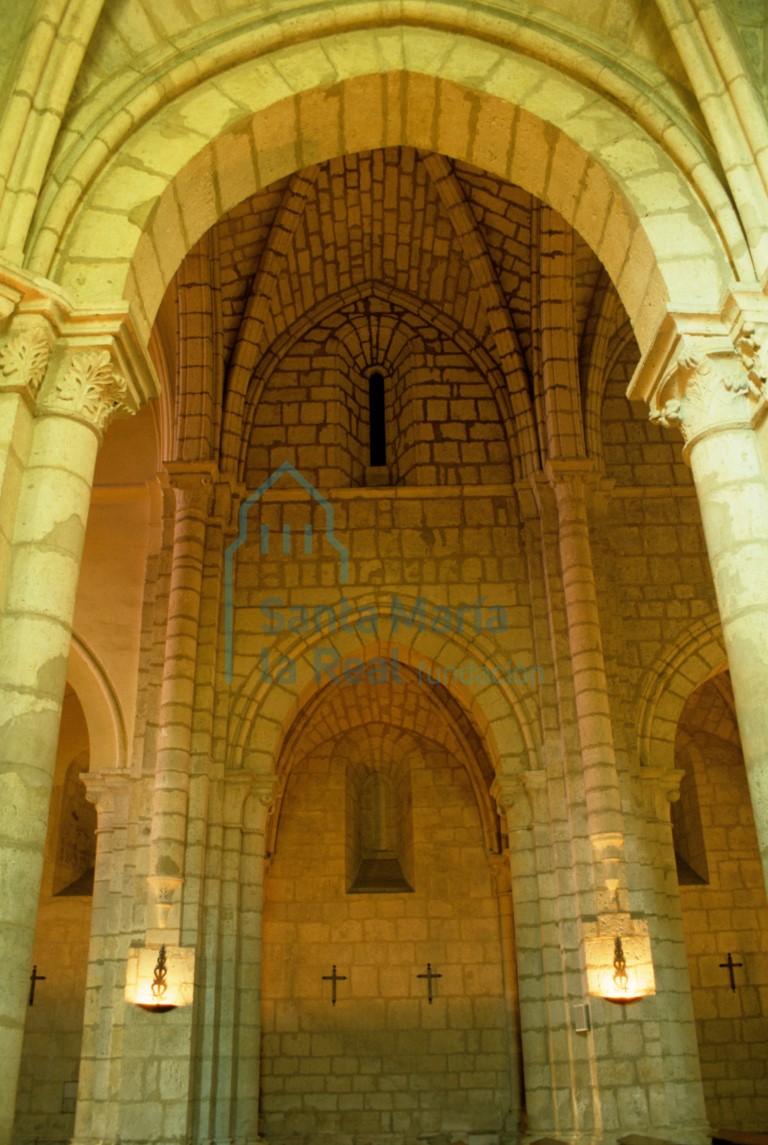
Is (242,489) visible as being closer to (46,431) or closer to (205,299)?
(205,299)

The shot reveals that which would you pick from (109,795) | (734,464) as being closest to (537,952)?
(109,795)

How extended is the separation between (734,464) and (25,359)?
2.94 metres

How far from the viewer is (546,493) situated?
30.6 feet

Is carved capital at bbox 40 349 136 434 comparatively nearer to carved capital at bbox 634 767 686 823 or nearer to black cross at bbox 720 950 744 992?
carved capital at bbox 634 767 686 823

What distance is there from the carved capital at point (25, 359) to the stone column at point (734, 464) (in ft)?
8.75

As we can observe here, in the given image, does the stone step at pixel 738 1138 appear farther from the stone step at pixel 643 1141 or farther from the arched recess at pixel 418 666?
the arched recess at pixel 418 666

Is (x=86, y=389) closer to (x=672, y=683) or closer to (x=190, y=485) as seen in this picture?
(x=190, y=485)

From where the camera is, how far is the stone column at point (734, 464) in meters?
3.96

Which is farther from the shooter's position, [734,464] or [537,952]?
[537,952]

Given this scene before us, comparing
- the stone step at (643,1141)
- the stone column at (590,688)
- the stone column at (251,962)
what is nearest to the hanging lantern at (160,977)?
the stone column at (251,962)

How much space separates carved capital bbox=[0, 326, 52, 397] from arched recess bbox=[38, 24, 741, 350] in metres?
0.35

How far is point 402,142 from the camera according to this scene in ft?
18.7

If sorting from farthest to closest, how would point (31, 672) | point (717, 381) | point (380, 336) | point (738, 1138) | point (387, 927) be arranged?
1. point (387, 927)
2. point (380, 336)
3. point (738, 1138)
4. point (717, 381)
5. point (31, 672)

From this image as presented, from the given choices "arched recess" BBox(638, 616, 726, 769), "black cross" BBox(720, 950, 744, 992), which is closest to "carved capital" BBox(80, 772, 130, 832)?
"arched recess" BBox(638, 616, 726, 769)
